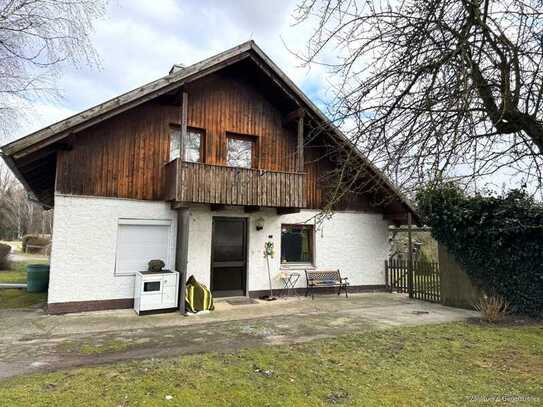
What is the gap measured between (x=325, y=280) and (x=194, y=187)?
5.27 metres

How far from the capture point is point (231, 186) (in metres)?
9.38

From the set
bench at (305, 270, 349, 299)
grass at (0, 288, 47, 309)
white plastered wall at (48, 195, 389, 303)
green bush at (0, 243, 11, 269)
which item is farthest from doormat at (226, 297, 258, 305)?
green bush at (0, 243, 11, 269)

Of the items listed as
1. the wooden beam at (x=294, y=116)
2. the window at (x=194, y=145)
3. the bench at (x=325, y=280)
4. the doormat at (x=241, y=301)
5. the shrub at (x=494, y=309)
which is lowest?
the doormat at (x=241, y=301)

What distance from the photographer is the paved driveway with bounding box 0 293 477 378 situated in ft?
18.2

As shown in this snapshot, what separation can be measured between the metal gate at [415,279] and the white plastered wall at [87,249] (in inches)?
339

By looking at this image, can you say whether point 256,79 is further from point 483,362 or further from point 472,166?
point 483,362

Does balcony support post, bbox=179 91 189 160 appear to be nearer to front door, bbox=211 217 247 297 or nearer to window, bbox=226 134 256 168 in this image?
window, bbox=226 134 256 168

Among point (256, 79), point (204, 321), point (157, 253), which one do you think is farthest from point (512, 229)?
point (157, 253)

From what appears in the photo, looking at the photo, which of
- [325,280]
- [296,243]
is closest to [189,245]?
[296,243]

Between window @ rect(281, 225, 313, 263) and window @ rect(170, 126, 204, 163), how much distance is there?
3.53m

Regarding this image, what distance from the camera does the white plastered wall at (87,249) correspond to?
8367 mm

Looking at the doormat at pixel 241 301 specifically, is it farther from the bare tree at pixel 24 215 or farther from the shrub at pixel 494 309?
the bare tree at pixel 24 215

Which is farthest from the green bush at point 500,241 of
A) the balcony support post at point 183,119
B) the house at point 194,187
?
the balcony support post at point 183,119

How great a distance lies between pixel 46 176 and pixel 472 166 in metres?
11.9
